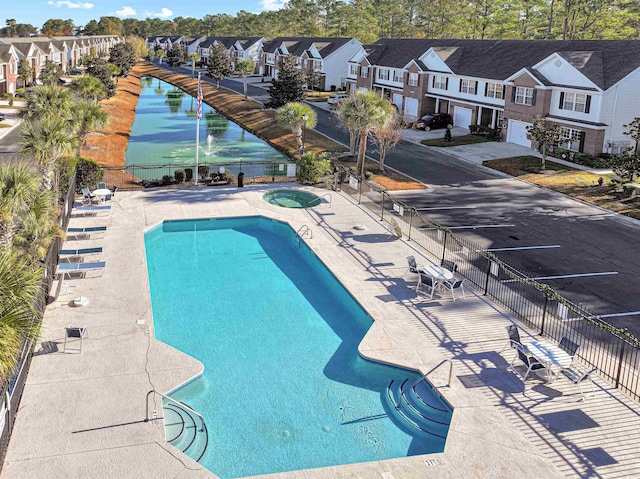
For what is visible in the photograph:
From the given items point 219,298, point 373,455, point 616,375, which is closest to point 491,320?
point 616,375

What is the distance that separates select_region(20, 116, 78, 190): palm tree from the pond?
907cm

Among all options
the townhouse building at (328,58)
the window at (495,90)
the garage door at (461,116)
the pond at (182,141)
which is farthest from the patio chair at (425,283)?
the townhouse building at (328,58)

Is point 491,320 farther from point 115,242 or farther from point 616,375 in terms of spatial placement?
point 115,242

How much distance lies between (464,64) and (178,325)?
47.9 m

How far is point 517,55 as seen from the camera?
177 feet

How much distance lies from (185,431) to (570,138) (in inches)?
1573

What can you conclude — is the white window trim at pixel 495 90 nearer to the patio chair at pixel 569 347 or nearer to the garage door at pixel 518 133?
the garage door at pixel 518 133

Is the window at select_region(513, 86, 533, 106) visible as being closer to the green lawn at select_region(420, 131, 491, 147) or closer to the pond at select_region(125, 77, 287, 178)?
the green lawn at select_region(420, 131, 491, 147)

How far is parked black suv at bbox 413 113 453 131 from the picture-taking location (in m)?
58.2

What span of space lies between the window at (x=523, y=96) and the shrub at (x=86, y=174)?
33.3m

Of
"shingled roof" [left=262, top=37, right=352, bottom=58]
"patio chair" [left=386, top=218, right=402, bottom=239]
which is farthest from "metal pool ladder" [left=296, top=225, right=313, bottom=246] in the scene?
"shingled roof" [left=262, top=37, right=352, bottom=58]

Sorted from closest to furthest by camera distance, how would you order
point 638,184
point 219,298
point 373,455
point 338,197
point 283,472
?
point 283,472
point 373,455
point 219,298
point 338,197
point 638,184

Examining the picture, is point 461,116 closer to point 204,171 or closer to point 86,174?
point 204,171

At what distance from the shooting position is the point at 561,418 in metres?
14.3
